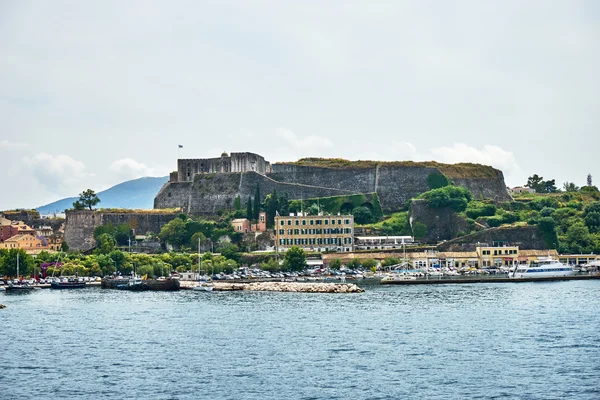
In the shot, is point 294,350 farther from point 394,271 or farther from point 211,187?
point 211,187

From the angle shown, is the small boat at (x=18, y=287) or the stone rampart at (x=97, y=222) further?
the stone rampart at (x=97, y=222)

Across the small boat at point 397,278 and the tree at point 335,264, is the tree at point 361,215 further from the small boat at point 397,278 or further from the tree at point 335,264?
the small boat at point 397,278

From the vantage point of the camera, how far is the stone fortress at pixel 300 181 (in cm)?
11144

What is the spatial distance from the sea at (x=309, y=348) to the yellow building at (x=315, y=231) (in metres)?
30.8

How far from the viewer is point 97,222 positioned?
4358 inches

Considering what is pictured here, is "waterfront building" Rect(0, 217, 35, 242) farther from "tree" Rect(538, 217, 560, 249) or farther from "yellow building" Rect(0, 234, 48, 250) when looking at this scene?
"tree" Rect(538, 217, 560, 249)

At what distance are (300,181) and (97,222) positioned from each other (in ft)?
80.0

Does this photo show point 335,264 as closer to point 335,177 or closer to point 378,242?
point 378,242

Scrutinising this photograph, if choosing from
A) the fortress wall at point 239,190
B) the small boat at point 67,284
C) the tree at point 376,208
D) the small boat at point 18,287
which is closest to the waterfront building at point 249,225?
the fortress wall at point 239,190

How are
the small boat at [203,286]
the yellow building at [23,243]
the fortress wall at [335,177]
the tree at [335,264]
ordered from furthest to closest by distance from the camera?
the fortress wall at [335,177] < the yellow building at [23,243] < the tree at [335,264] < the small boat at [203,286]

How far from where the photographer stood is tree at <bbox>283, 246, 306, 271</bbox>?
94250 mm

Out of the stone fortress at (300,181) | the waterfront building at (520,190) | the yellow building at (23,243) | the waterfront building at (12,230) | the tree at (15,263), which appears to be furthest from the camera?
the waterfront building at (520,190)

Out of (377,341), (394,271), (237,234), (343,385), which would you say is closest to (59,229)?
(237,234)

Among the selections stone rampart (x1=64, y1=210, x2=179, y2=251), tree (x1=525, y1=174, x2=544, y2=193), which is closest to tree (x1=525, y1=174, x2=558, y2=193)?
tree (x1=525, y1=174, x2=544, y2=193)
